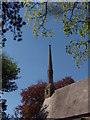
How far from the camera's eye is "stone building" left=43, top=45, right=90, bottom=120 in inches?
778

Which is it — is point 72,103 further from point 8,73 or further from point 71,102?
point 8,73

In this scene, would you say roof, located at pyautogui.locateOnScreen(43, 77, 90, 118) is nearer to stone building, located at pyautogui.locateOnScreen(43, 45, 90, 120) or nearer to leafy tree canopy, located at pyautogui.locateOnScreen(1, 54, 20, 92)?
stone building, located at pyautogui.locateOnScreen(43, 45, 90, 120)

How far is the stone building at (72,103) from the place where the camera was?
778 inches

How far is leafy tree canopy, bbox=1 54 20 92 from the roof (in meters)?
7.12

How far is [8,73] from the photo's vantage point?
16.4 m

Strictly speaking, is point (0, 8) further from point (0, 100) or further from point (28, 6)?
point (0, 100)

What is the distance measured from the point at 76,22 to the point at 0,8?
3003mm

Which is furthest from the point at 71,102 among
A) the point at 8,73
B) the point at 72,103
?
the point at 8,73

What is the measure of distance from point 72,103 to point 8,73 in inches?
364

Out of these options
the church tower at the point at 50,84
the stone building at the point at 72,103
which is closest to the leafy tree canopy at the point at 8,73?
the stone building at the point at 72,103

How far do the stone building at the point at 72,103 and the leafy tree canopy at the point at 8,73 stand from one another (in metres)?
7.07

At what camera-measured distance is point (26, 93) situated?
3859 centimetres

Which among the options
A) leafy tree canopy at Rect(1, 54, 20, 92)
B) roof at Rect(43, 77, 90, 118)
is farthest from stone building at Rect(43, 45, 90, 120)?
leafy tree canopy at Rect(1, 54, 20, 92)

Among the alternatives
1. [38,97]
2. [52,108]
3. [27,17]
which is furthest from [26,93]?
[27,17]
